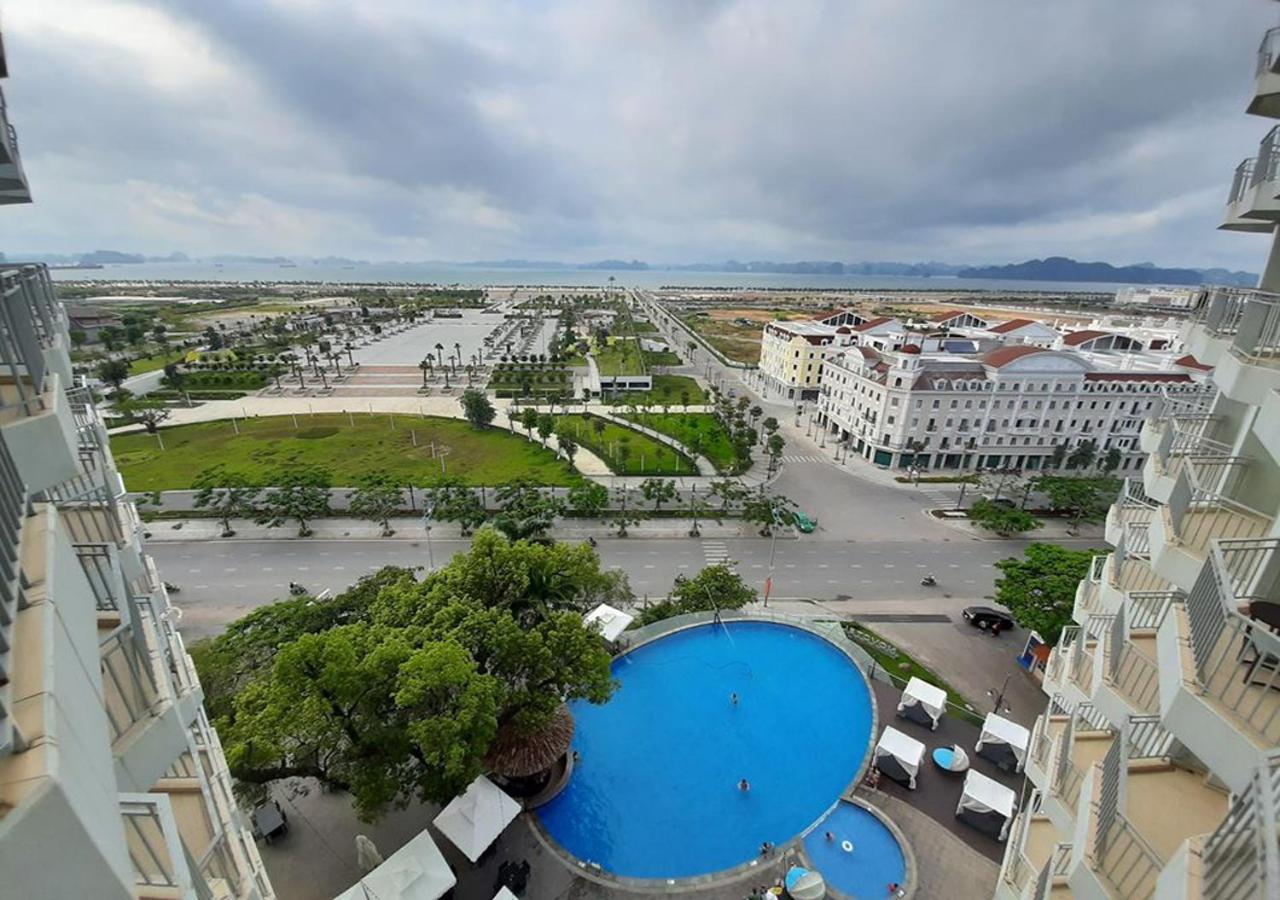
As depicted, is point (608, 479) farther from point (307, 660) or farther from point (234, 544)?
point (307, 660)

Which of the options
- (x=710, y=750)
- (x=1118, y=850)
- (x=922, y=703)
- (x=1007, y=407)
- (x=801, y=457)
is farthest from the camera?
(x=801, y=457)

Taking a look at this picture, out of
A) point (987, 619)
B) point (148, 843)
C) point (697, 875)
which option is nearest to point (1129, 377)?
point (987, 619)

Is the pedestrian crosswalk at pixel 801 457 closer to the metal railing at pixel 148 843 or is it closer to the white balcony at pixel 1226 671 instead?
the white balcony at pixel 1226 671

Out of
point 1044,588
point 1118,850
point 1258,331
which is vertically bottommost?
point 1044,588

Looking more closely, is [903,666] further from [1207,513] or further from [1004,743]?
[1207,513]

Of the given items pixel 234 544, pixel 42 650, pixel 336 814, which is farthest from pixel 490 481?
pixel 42 650

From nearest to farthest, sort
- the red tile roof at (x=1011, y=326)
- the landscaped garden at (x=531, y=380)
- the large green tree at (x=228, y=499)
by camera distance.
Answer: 1. the large green tree at (x=228, y=499)
2. the red tile roof at (x=1011, y=326)
3. the landscaped garden at (x=531, y=380)

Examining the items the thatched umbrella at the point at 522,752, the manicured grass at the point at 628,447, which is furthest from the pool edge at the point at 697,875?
the manicured grass at the point at 628,447
